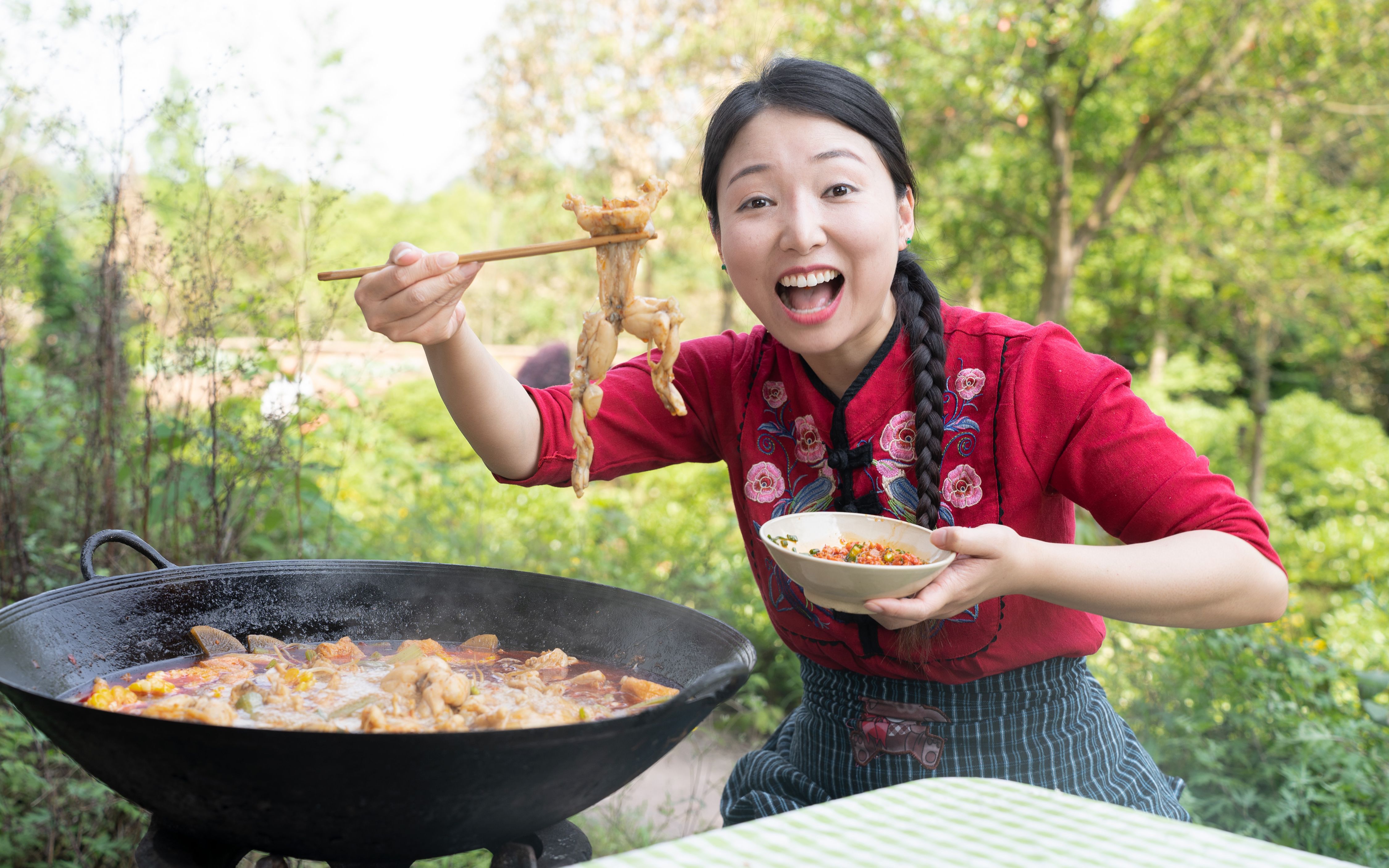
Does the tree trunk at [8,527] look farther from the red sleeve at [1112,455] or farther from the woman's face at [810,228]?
the red sleeve at [1112,455]

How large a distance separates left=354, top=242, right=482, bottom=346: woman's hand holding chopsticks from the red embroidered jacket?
409mm

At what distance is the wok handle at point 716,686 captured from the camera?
130 cm

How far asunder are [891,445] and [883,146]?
647 mm

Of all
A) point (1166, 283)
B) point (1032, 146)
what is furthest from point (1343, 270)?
point (1032, 146)

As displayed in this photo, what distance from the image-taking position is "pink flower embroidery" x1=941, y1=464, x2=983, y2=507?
1922 millimetres

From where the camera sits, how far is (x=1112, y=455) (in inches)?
68.1

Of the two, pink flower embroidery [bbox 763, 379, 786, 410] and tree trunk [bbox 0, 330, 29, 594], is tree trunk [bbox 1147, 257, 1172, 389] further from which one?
tree trunk [bbox 0, 330, 29, 594]

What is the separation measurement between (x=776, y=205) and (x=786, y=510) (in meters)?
0.69

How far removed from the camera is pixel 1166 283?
1071 cm

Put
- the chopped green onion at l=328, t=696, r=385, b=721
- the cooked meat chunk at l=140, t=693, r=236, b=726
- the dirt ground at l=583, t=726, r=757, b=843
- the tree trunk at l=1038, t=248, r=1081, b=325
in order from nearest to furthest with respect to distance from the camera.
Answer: the cooked meat chunk at l=140, t=693, r=236, b=726 < the chopped green onion at l=328, t=696, r=385, b=721 < the dirt ground at l=583, t=726, r=757, b=843 < the tree trunk at l=1038, t=248, r=1081, b=325

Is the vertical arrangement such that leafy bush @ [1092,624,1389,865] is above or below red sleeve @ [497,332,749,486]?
below

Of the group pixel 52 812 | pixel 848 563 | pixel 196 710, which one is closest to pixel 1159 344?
pixel 848 563

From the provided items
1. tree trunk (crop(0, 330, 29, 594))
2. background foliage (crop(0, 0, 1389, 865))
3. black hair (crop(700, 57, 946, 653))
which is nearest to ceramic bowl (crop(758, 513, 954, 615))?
black hair (crop(700, 57, 946, 653))

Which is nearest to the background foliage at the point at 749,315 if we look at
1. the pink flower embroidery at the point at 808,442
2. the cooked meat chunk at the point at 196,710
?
the pink flower embroidery at the point at 808,442
